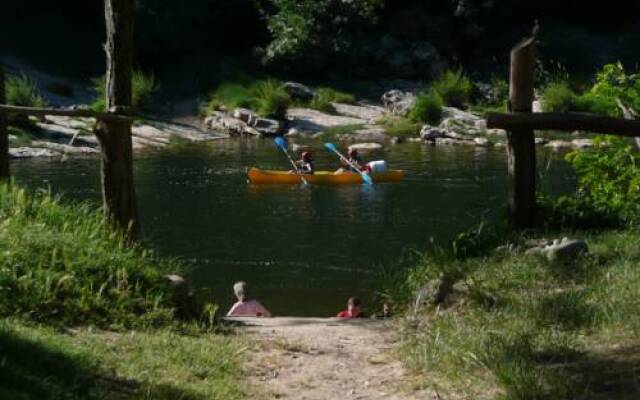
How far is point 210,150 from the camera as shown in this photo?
2631 centimetres

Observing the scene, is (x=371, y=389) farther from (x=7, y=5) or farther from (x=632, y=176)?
(x=7, y=5)

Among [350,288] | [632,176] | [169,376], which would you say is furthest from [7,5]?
[169,376]

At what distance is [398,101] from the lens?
102ft

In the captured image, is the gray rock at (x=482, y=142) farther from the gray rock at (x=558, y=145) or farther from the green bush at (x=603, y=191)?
the green bush at (x=603, y=191)

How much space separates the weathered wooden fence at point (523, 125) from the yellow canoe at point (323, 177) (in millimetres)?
12594

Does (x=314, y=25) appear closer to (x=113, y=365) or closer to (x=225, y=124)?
(x=225, y=124)

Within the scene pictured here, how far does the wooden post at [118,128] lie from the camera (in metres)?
7.63

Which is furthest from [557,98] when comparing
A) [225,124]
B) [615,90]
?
[615,90]

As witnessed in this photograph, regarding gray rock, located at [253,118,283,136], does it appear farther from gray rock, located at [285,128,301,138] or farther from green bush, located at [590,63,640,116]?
green bush, located at [590,63,640,116]

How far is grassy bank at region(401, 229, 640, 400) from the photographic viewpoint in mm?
5141

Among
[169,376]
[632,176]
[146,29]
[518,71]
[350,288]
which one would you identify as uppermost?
[146,29]

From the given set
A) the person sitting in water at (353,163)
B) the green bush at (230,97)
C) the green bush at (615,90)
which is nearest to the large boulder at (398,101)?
the green bush at (230,97)

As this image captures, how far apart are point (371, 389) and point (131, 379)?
4.10ft

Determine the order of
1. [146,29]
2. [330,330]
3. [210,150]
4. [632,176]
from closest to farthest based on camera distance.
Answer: [330,330] < [632,176] < [210,150] < [146,29]
